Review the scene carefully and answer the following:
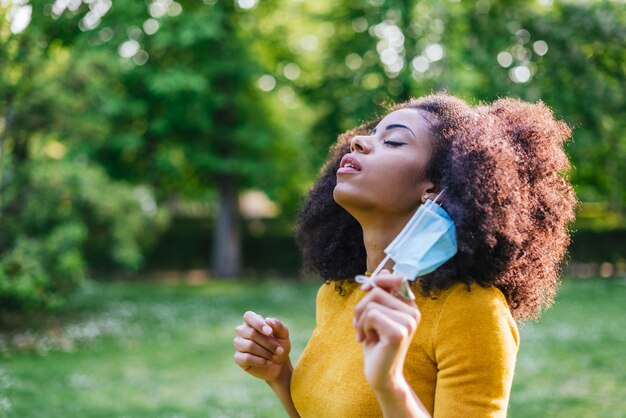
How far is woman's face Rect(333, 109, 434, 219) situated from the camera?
196cm

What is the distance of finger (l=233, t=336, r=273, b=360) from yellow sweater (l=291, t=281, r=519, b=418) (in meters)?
0.14

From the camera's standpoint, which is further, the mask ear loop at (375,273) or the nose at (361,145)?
the nose at (361,145)

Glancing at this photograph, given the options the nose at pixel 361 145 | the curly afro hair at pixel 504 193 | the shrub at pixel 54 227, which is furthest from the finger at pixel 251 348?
the shrub at pixel 54 227

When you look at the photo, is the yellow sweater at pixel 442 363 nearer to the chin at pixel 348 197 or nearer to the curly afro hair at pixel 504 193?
the curly afro hair at pixel 504 193

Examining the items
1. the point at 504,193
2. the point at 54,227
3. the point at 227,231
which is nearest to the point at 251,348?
the point at 504,193

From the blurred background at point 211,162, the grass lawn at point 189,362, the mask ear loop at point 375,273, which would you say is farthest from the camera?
the blurred background at point 211,162

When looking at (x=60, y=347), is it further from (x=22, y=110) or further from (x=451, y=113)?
(x=451, y=113)

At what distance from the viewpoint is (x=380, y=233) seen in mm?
2035

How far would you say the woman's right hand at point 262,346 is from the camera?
2203 mm

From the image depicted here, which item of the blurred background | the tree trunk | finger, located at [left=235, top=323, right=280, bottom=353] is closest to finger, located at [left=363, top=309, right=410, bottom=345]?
finger, located at [left=235, top=323, right=280, bottom=353]

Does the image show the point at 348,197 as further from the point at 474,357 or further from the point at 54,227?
the point at 54,227

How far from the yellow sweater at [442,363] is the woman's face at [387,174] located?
27 centimetres

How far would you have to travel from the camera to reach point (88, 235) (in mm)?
12609

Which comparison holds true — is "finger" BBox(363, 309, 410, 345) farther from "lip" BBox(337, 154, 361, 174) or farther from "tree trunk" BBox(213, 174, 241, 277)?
"tree trunk" BBox(213, 174, 241, 277)
